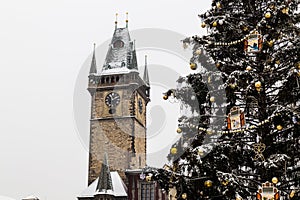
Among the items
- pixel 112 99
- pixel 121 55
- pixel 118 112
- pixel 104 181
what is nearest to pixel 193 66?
pixel 104 181

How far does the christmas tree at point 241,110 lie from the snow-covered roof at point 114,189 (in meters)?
24.3

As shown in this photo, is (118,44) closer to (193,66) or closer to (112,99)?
(112,99)

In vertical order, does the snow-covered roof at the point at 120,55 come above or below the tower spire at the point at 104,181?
above

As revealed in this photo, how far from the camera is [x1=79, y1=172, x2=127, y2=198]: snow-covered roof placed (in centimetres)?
3297

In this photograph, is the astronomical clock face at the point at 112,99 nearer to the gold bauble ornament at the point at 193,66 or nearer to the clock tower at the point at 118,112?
the clock tower at the point at 118,112

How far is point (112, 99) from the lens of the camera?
41.2 meters

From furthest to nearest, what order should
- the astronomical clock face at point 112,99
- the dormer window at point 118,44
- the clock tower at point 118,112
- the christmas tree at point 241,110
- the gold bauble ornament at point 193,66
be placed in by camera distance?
1. the dormer window at point 118,44
2. the astronomical clock face at point 112,99
3. the clock tower at point 118,112
4. the gold bauble ornament at point 193,66
5. the christmas tree at point 241,110

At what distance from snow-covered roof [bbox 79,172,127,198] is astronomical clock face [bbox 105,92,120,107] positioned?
Result: 6.69m

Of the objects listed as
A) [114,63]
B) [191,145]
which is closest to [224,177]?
[191,145]

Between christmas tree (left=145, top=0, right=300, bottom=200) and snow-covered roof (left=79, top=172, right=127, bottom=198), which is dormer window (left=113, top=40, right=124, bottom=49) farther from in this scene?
christmas tree (left=145, top=0, right=300, bottom=200)

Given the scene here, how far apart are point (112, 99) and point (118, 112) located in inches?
52.9

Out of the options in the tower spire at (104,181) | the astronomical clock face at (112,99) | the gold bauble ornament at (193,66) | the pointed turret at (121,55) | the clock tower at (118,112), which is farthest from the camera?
the pointed turret at (121,55)

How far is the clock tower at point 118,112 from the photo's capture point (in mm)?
39000

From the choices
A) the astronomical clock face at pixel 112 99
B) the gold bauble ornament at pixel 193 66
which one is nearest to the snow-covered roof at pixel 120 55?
the astronomical clock face at pixel 112 99
